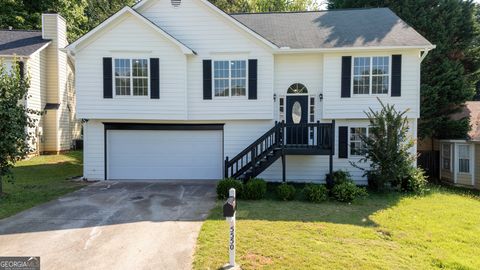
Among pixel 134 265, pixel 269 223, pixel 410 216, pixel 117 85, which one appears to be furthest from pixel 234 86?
pixel 134 265

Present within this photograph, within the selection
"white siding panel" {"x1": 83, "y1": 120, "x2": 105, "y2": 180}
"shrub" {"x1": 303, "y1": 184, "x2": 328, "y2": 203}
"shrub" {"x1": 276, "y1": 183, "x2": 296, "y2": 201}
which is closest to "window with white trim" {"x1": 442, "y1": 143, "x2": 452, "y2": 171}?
"shrub" {"x1": 303, "y1": 184, "x2": 328, "y2": 203}

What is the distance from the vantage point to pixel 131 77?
43.0ft

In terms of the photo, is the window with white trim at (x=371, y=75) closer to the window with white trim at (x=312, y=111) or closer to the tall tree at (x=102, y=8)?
the window with white trim at (x=312, y=111)

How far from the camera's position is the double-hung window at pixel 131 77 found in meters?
13.1

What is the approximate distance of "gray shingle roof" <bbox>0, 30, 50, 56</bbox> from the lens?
59.7ft

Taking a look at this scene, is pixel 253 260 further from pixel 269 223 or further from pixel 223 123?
pixel 223 123

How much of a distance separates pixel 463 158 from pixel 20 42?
26405 millimetres

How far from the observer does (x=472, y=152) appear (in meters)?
15.9

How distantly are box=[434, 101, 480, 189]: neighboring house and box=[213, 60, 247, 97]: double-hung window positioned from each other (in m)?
11.8

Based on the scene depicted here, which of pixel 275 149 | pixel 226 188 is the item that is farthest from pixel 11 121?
pixel 275 149

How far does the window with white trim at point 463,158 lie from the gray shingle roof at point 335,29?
22.7ft

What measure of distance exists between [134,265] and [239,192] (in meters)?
5.27

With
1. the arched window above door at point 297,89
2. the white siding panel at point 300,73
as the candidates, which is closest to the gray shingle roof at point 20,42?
the white siding panel at point 300,73

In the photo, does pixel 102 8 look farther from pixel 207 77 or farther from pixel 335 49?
pixel 335 49
